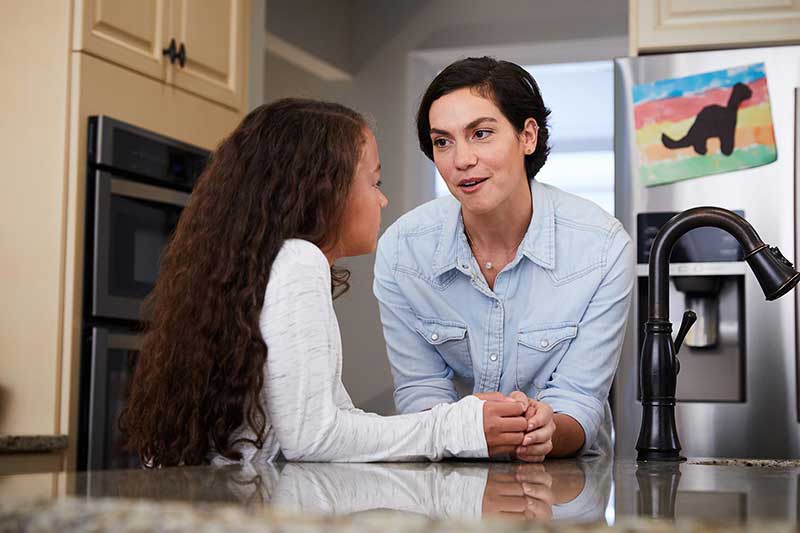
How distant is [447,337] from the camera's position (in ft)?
5.64

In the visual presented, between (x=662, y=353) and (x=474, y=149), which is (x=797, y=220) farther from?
(x=662, y=353)

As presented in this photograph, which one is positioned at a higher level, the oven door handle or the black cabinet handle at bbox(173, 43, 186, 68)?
the black cabinet handle at bbox(173, 43, 186, 68)

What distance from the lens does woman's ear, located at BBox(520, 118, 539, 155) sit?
179 cm

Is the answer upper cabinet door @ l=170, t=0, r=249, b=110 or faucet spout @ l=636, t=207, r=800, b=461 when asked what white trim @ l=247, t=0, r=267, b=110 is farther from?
faucet spout @ l=636, t=207, r=800, b=461

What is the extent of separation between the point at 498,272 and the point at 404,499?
1123 millimetres

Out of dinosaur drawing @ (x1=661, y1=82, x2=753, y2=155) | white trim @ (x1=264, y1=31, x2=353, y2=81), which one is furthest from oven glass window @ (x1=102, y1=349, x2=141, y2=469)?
white trim @ (x1=264, y1=31, x2=353, y2=81)

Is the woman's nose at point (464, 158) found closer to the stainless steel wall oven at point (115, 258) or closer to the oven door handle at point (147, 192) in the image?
the stainless steel wall oven at point (115, 258)

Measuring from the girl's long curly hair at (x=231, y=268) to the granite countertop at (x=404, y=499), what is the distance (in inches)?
5.0

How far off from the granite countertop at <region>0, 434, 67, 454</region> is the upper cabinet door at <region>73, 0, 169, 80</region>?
958 mm

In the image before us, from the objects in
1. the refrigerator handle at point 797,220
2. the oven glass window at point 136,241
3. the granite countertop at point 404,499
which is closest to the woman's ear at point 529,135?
the granite countertop at point 404,499

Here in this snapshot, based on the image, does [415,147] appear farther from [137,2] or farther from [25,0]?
[25,0]

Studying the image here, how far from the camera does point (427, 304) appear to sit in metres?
1.75

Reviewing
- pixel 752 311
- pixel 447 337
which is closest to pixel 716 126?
pixel 752 311

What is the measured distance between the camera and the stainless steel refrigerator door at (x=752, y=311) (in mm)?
2582
